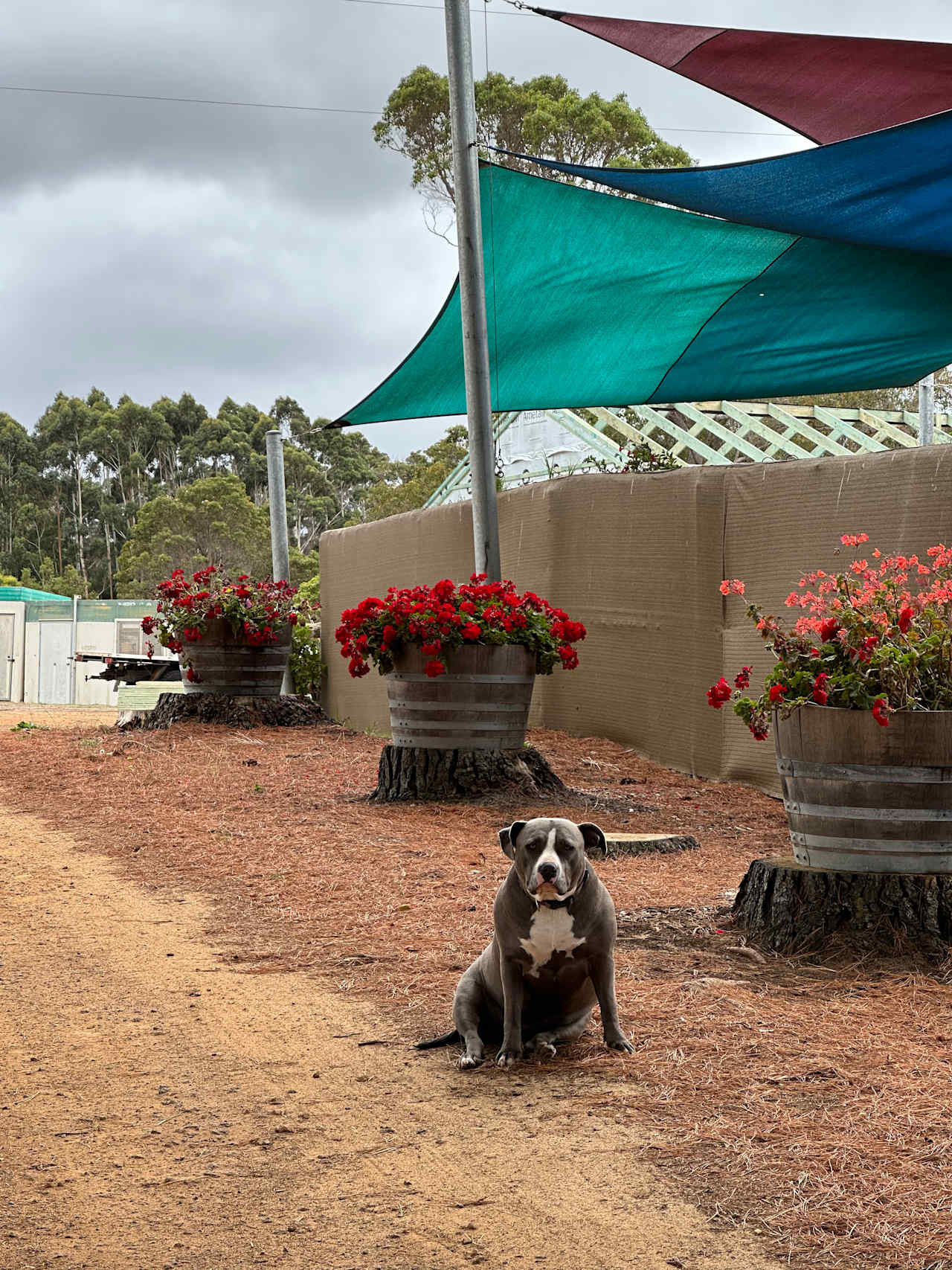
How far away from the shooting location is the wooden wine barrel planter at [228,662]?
13125 millimetres

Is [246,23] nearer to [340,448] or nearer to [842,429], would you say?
[842,429]

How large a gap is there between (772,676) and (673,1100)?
6.03 ft

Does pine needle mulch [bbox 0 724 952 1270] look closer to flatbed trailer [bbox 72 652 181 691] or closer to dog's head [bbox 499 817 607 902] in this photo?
dog's head [bbox 499 817 607 902]

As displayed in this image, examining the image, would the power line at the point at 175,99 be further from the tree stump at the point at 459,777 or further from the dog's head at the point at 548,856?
the dog's head at the point at 548,856

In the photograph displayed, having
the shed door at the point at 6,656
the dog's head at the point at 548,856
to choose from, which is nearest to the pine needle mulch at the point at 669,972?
the dog's head at the point at 548,856

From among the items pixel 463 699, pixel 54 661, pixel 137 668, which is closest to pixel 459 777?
pixel 463 699

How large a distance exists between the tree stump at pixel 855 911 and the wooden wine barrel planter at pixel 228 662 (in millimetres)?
9271

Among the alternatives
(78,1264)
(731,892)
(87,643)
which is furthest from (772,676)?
(87,643)

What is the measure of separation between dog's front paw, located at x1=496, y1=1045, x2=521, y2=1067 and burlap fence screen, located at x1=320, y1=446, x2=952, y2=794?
4.63 metres

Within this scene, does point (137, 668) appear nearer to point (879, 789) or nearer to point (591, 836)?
point (879, 789)

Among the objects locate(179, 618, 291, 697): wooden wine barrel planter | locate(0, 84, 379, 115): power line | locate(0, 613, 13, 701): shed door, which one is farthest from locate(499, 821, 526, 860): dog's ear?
locate(0, 613, 13, 701): shed door

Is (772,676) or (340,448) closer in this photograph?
(772,676)

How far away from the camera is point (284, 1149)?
9.55 feet

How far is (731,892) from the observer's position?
541cm
